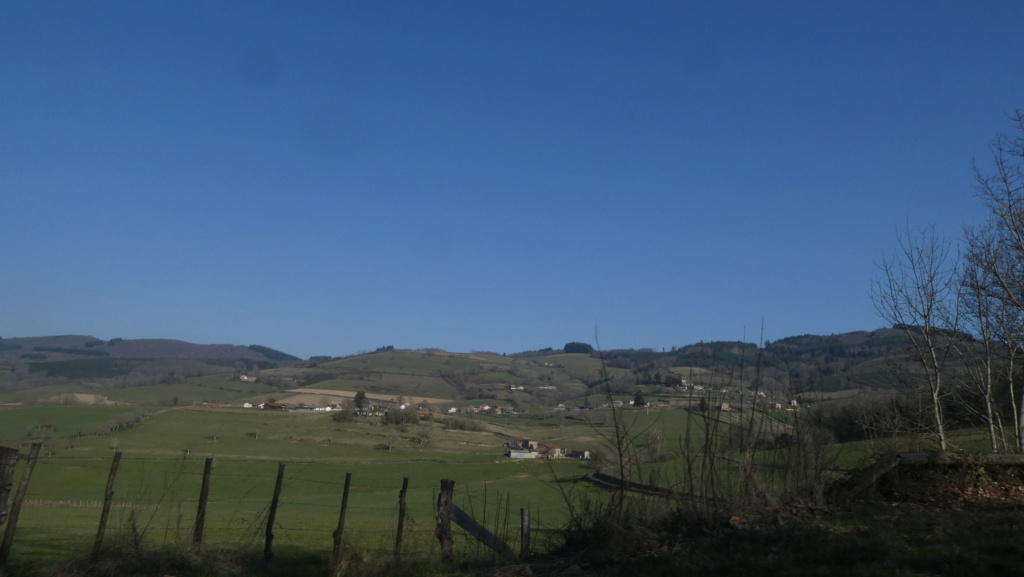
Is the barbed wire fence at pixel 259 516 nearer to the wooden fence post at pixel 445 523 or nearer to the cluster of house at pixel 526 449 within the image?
the wooden fence post at pixel 445 523

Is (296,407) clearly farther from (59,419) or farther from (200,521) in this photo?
(200,521)

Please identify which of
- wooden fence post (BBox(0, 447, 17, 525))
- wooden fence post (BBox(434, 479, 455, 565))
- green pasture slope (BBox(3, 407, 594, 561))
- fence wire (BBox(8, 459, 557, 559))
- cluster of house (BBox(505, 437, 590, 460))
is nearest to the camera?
wooden fence post (BBox(0, 447, 17, 525))

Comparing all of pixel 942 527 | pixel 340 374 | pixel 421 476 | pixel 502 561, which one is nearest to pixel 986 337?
pixel 942 527

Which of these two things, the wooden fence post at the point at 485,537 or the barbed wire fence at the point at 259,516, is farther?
the barbed wire fence at the point at 259,516

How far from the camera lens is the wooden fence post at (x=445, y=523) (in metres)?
9.55

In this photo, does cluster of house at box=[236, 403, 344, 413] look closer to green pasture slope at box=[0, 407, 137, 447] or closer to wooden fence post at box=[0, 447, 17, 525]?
green pasture slope at box=[0, 407, 137, 447]

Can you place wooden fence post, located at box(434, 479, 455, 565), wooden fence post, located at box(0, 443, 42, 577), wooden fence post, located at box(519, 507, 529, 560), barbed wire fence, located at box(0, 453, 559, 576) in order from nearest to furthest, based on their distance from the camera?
wooden fence post, located at box(0, 443, 42, 577)
wooden fence post, located at box(519, 507, 529, 560)
wooden fence post, located at box(434, 479, 455, 565)
barbed wire fence, located at box(0, 453, 559, 576)

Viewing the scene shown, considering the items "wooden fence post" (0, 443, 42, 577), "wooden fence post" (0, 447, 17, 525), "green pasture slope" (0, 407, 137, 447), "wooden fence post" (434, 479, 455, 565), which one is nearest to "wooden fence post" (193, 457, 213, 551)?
"wooden fence post" (0, 443, 42, 577)

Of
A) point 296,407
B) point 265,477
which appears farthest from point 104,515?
point 296,407

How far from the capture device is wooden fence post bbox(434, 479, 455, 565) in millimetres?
9547

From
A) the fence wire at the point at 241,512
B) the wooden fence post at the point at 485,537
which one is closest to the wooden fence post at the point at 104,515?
the fence wire at the point at 241,512

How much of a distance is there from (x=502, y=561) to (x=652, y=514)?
77.7 inches

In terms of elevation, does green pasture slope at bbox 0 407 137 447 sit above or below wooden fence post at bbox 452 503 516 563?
below

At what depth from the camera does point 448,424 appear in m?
95.2
